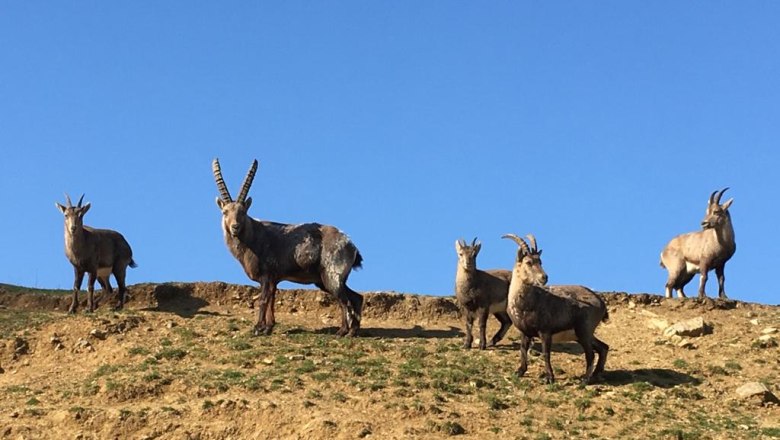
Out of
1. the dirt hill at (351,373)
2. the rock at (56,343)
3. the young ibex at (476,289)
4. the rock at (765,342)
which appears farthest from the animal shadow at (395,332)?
the rock at (765,342)

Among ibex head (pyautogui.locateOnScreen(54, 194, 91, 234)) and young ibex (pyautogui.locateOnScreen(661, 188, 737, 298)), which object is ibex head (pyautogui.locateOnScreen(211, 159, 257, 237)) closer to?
ibex head (pyautogui.locateOnScreen(54, 194, 91, 234))

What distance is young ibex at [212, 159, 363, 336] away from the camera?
2750cm

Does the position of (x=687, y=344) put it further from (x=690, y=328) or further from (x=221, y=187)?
(x=221, y=187)

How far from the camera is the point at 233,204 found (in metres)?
28.0

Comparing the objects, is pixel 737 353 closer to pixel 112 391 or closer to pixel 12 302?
pixel 112 391

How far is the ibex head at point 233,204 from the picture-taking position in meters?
27.6

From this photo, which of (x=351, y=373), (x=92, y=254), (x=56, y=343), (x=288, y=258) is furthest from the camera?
(x=92, y=254)

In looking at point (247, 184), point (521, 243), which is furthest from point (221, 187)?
point (521, 243)

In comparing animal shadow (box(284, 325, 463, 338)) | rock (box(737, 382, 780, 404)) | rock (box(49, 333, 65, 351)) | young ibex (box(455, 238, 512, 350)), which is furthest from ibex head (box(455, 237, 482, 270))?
rock (box(49, 333, 65, 351))

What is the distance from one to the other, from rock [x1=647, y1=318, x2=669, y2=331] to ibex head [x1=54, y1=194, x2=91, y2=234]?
16.5 meters

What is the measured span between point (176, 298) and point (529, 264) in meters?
13.2

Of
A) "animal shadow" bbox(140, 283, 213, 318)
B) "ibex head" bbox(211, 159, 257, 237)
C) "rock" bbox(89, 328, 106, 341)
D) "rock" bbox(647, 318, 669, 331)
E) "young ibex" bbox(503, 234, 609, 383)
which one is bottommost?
"rock" bbox(89, 328, 106, 341)

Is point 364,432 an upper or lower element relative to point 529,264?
lower

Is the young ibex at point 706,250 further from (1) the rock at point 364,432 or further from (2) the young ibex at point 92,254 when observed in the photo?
(2) the young ibex at point 92,254
